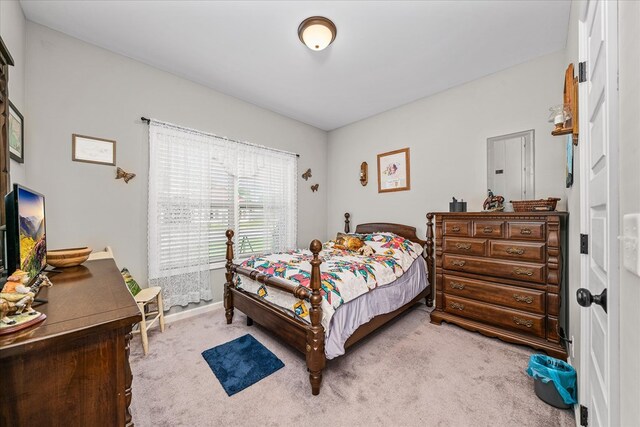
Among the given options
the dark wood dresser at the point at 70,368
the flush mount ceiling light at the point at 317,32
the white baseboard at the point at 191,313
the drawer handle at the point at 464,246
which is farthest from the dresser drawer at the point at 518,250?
the white baseboard at the point at 191,313

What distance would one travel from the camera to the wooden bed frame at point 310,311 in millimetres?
1799

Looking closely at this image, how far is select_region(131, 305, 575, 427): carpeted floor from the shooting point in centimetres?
158

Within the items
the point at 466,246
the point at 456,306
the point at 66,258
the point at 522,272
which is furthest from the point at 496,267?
the point at 66,258

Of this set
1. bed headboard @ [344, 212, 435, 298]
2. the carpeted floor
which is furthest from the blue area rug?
bed headboard @ [344, 212, 435, 298]

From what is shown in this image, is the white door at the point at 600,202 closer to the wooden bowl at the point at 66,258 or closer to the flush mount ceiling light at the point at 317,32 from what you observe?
the flush mount ceiling light at the point at 317,32

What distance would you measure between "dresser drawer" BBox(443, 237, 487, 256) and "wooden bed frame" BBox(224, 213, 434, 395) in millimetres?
492

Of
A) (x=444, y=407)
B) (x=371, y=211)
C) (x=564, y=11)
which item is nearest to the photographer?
(x=444, y=407)

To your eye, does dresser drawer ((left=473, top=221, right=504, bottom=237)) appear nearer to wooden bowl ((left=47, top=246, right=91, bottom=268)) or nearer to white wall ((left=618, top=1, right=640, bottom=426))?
white wall ((left=618, top=1, right=640, bottom=426))

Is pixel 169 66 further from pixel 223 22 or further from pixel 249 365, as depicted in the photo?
pixel 249 365

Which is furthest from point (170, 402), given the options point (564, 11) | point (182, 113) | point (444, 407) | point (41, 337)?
point (564, 11)

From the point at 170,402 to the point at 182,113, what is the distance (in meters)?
2.87

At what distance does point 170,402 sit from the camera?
1703 millimetres

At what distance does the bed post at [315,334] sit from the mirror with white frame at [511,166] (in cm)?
238

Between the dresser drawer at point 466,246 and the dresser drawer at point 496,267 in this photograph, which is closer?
the dresser drawer at point 496,267
